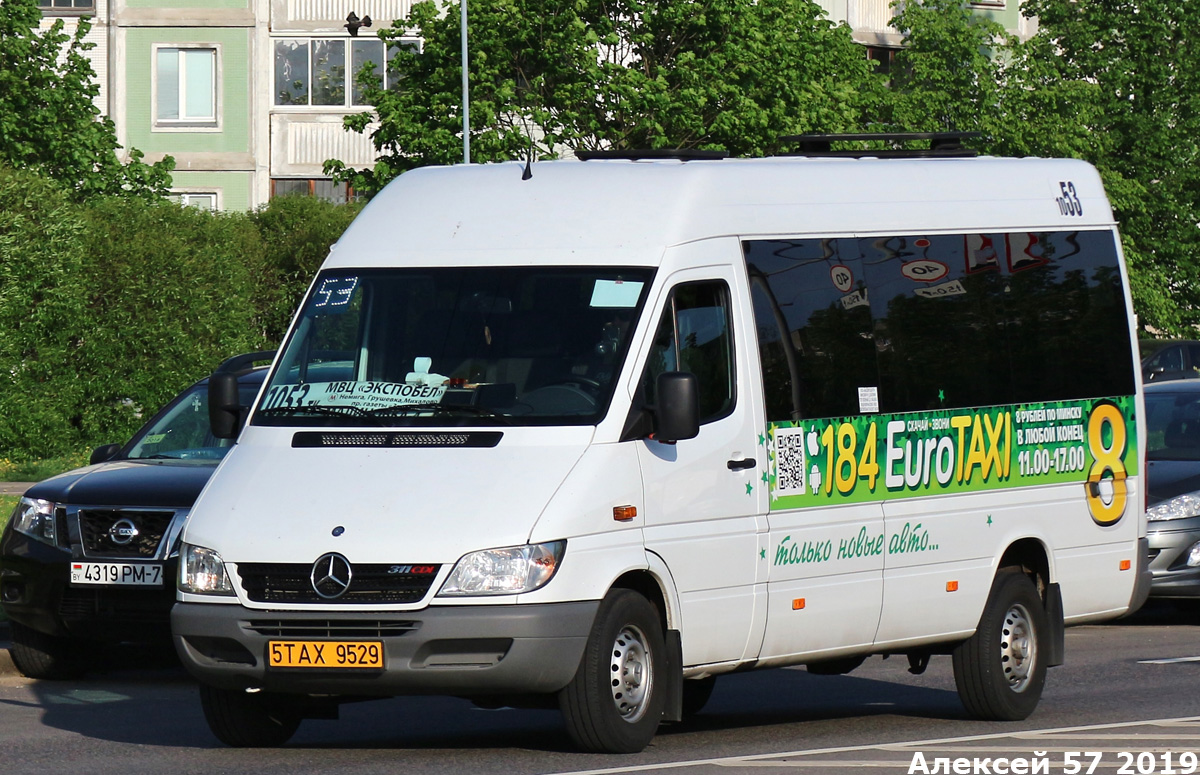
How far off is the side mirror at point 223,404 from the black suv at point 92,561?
152 cm

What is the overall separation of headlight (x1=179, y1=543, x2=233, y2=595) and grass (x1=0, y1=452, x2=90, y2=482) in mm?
16834

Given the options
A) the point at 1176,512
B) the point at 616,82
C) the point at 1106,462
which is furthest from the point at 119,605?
the point at 616,82

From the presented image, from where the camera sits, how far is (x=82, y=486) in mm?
12633

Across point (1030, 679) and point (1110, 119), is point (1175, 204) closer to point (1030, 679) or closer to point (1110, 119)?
point (1110, 119)

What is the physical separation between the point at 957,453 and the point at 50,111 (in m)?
Answer: 33.1

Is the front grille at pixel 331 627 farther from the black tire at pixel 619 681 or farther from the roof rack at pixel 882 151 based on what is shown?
the roof rack at pixel 882 151

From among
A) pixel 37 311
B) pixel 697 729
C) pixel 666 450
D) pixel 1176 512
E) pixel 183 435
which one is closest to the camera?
pixel 666 450

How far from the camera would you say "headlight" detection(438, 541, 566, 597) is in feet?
28.4

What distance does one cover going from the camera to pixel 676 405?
9.09 metres

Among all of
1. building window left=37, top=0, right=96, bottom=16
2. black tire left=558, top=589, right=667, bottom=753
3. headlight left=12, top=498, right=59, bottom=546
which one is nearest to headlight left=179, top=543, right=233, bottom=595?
black tire left=558, top=589, right=667, bottom=753

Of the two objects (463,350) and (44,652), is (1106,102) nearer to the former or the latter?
(44,652)

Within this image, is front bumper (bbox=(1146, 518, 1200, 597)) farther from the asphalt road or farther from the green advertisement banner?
the green advertisement banner

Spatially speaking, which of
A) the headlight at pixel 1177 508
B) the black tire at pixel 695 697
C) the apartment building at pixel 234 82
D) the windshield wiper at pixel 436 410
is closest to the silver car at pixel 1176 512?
the headlight at pixel 1177 508

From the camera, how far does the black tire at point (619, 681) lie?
8.89 m
